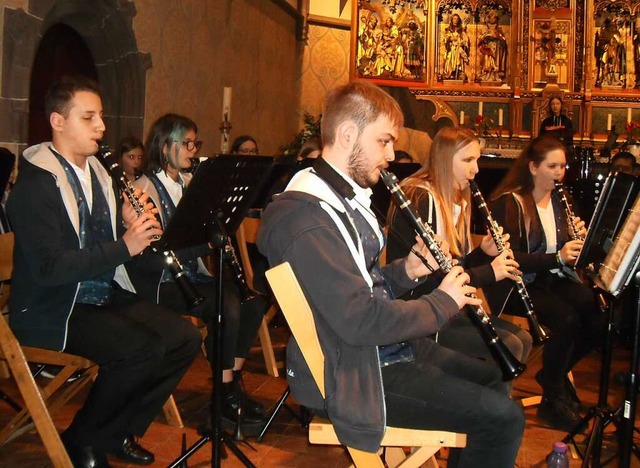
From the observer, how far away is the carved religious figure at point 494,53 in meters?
11.1

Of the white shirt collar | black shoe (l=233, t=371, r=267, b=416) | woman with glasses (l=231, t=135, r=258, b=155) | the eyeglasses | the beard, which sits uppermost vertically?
woman with glasses (l=231, t=135, r=258, b=155)

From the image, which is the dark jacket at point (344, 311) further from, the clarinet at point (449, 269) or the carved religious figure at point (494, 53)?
the carved religious figure at point (494, 53)

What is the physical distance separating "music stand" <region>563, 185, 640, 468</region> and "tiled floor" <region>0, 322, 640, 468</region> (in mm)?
463

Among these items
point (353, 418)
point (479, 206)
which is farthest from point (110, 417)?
point (479, 206)

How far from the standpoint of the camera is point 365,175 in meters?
2.46

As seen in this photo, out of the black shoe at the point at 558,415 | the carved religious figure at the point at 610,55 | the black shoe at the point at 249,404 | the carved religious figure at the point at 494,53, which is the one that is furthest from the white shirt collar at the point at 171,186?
the carved religious figure at the point at 610,55

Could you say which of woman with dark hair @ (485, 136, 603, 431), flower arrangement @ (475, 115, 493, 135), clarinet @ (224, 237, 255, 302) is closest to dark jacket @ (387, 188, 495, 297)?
woman with dark hair @ (485, 136, 603, 431)

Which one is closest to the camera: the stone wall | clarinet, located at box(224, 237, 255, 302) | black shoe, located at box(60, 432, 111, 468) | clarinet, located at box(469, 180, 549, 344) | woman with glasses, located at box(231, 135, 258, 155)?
black shoe, located at box(60, 432, 111, 468)

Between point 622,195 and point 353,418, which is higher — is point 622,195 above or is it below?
above

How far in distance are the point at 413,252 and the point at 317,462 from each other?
1.25m

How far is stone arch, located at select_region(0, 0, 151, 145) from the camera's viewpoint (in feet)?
16.7

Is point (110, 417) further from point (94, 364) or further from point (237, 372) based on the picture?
point (237, 372)

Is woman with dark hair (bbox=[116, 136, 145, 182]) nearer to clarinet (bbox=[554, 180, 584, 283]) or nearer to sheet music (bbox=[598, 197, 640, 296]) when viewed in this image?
clarinet (bbox=[554, 180, 584, 283])

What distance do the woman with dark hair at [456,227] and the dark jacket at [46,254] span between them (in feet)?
4.13
